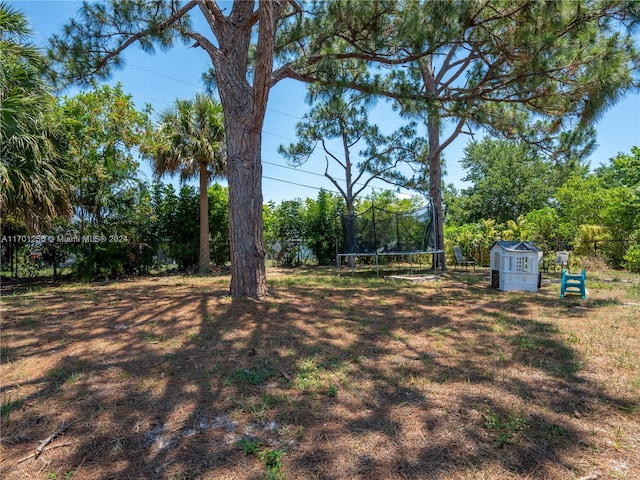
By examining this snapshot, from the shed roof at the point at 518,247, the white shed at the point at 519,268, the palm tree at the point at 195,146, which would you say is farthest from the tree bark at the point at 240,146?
the palm tree at the point at 195,146

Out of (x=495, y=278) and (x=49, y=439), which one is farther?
(x=495, y=278)

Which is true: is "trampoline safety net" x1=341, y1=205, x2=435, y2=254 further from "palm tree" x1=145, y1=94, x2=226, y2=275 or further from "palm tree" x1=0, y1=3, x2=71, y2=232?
"palm tree" x1=0, y1=3, x2=71, y2=232

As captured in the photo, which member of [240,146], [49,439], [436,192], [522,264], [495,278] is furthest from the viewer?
[436,192]

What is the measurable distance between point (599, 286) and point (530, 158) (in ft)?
9.77

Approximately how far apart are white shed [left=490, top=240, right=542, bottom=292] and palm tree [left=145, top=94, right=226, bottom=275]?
768cm

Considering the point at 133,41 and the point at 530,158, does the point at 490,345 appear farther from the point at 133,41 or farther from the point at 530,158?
the point at 133,41

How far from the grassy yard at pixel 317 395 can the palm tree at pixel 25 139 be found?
2304 millimetres

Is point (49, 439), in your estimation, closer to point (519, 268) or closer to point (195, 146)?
point (519, 268)

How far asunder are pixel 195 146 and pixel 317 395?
889 cm

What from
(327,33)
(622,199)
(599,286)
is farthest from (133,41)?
(622,199)

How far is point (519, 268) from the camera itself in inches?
254

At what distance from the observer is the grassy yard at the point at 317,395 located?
1.56 metres

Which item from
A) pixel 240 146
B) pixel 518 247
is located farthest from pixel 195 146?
Answer: pixel 518 247

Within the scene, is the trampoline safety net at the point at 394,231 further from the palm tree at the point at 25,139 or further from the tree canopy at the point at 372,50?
the palm tree at the point at 25,139
